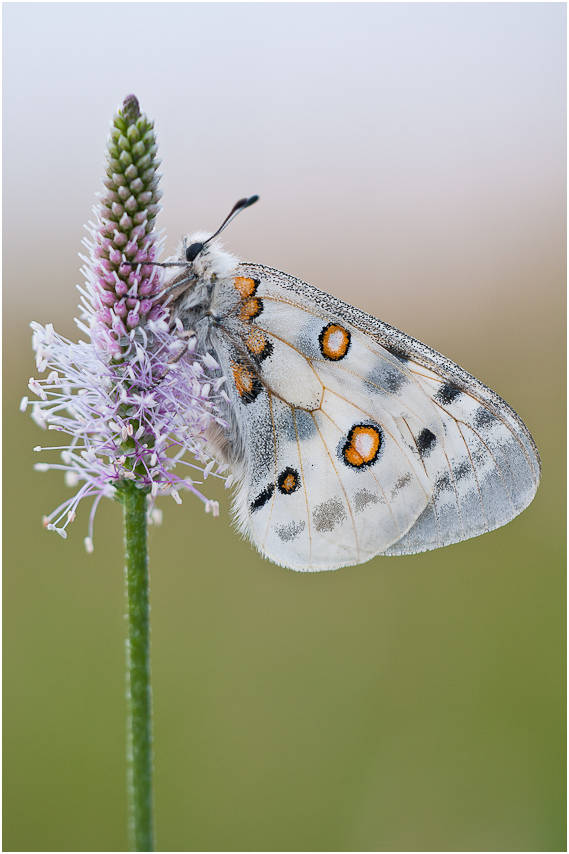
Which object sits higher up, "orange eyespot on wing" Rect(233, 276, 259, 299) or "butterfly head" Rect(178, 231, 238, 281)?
"butterfly head" Rect(178, 231, 238, 281)

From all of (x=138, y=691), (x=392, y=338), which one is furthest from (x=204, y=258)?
(x=138, y=691)

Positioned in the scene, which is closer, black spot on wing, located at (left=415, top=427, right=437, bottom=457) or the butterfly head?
the butterfly head

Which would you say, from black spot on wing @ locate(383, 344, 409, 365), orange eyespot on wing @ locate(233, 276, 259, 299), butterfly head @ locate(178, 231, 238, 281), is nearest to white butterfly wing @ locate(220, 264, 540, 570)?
black spot on wing @ locate(383, 344, 409, 365)

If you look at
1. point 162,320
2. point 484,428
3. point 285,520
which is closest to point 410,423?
point 484,428

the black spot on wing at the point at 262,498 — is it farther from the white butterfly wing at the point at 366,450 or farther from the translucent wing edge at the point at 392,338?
the translucent wing edge at the point at 392,338

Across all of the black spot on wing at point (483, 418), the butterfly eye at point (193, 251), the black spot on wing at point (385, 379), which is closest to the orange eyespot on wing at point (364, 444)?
the black spot on wing at point (385, 379)

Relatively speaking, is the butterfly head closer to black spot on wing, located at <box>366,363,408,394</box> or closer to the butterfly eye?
the butterfly eye

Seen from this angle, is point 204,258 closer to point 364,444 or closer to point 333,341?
point 333,341

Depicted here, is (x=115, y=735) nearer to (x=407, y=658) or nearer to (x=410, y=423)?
(x=407, y=658)
